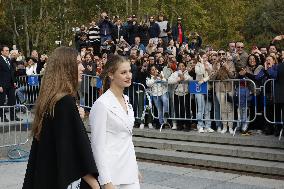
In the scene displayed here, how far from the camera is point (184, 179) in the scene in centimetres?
898

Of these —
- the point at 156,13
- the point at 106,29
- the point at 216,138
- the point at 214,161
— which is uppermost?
the point at 156,13

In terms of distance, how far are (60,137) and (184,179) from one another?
5.66m

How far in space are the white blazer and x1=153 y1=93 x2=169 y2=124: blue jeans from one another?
770 cm

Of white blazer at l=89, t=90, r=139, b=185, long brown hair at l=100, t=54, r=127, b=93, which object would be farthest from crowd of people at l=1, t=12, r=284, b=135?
white blazer at l=89, t=90, r=139, b=185

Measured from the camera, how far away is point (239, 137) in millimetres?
10312

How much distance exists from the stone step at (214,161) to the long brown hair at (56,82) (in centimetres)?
597

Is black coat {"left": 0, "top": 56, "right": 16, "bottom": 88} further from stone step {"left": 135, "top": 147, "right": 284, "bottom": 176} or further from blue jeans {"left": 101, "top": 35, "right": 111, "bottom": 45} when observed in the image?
blue jeans {"left": 101, "top": 35, "right": 111, "bottom": 45}

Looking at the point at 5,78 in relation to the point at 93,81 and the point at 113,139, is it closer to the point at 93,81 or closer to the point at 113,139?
the point at 93,81

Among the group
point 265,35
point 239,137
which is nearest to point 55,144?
point 239,137

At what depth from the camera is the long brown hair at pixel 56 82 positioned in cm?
371

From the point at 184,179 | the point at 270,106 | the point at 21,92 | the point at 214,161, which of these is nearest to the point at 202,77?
the point at 270,106

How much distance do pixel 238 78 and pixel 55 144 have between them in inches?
302

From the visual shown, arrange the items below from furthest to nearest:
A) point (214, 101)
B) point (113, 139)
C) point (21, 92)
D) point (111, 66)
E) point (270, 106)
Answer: point (21, 92) < point (214, 101) < point (270, 106) < point (111, 66) < point (113, 139)

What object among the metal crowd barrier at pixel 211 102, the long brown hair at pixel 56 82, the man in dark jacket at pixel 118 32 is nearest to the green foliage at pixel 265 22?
the man in dark jacket at pixel 118 32
